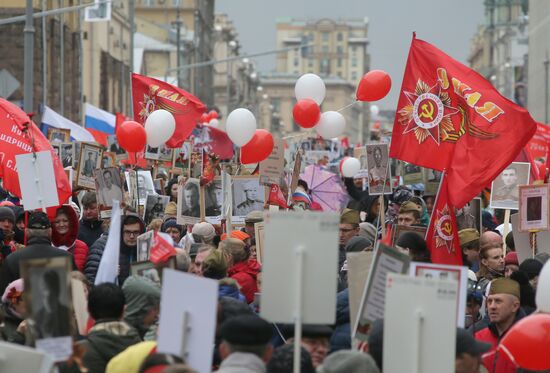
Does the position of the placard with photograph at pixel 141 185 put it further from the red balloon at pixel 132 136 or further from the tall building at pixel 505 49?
the tall building at pixel 505 49

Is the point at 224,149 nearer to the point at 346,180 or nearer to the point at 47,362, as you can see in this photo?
the point at 346,180

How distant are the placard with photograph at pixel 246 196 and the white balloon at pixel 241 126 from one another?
1.21 meters

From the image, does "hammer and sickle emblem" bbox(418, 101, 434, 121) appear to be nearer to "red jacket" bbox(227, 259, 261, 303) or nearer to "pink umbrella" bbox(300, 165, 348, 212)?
"red jacket" bbox(227, 259, 261, 303)

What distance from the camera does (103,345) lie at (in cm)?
795

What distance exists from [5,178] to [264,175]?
2.39 m

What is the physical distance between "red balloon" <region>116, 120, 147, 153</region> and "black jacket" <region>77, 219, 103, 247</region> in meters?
2.47

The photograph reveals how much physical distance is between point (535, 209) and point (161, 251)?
4.52 meters

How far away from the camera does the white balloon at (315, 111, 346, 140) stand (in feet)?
58.2

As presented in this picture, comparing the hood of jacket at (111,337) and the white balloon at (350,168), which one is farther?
the white balloon at (350,168)

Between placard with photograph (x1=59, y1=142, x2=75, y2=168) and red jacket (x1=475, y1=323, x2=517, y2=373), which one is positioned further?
placard with photograph (x1=59, y1=142, x2=75, y2=168)

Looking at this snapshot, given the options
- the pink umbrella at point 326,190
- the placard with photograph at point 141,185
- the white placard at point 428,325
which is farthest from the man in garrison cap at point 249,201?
the white placard at point 428,325

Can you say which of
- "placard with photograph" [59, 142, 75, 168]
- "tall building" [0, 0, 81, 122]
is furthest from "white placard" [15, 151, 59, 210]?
"tall building" [0, 0, 81, 122]

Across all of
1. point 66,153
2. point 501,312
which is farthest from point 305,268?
point 66,153

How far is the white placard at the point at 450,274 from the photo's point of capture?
8.09 m
